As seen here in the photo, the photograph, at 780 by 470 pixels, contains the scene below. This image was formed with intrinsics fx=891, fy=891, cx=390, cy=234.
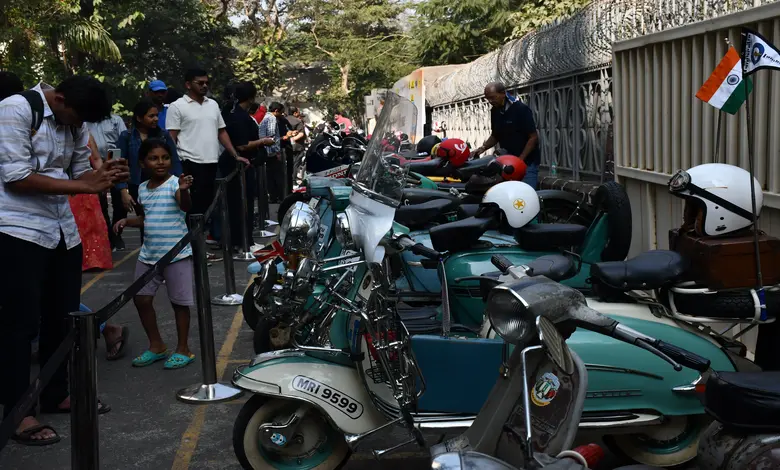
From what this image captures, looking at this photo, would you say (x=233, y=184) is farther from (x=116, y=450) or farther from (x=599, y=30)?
(x=116, y=450)

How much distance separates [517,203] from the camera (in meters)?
4.94

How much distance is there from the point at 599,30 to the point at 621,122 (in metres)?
1.51

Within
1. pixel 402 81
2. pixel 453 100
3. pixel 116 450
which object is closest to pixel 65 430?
pixel 116 450

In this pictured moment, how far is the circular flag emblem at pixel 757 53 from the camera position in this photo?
3879mm

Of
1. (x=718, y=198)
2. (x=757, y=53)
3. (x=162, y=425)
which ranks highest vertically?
(x=757, y=53)

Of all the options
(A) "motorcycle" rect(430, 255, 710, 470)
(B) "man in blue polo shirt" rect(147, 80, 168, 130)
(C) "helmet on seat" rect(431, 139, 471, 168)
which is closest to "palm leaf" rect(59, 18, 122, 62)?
(B) "man in blue polo shirt" rect(147, 80, 168, 130)

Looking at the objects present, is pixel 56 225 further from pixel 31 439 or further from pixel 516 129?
pixel 516 129

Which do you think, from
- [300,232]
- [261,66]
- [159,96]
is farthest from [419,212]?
[261,66]

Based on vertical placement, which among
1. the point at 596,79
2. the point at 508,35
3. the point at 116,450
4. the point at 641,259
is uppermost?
the point at 508,35

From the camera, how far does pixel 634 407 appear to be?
3773 millimetres

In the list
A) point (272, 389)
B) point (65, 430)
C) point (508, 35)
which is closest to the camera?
point (272, 389)

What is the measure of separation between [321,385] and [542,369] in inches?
59.2

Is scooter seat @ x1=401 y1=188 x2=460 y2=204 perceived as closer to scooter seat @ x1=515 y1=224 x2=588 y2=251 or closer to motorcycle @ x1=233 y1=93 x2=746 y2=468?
scooter seat @ x1=515 y1=224 x2=588 y2=251

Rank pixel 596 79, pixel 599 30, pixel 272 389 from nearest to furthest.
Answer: pixel 272 389 → pixel 599 30 → pixel 596 79
